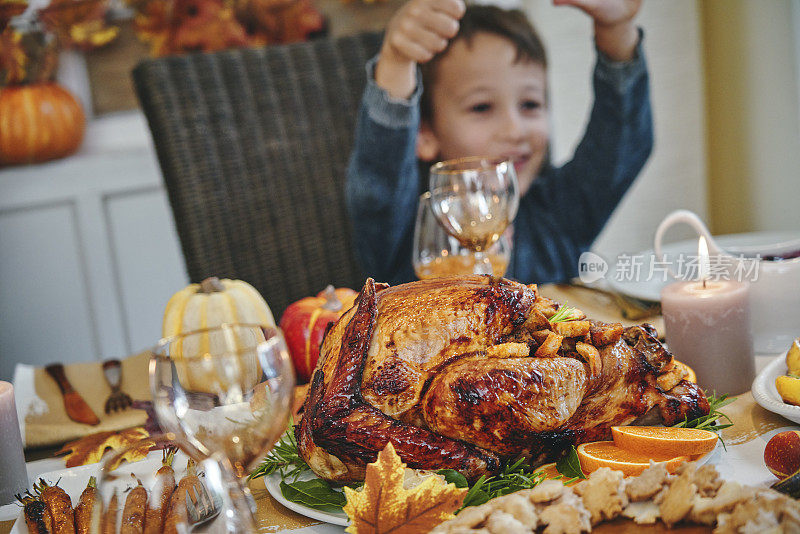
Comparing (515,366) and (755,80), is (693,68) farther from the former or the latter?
(515,366)

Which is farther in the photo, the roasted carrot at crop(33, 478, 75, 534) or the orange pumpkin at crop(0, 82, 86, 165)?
the orange pumpkin at crop(0, 82, 86, 165)

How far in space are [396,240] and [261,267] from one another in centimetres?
31

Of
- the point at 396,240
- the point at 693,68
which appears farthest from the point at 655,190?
the point at 396,240

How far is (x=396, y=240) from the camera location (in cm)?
163

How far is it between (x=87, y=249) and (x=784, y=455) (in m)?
2.43

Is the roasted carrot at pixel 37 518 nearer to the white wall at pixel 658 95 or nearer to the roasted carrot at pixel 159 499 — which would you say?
the roasted carrot at pixel 159 499

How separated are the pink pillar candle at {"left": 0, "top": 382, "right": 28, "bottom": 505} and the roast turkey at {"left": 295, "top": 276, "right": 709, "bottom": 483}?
275mm

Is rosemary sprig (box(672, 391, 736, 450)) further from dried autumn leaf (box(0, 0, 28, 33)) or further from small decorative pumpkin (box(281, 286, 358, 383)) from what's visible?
dried autumn leaf (box(0, 0, 28, 33))

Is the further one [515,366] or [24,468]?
[24,468]

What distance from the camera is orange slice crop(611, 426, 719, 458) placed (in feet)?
1.86

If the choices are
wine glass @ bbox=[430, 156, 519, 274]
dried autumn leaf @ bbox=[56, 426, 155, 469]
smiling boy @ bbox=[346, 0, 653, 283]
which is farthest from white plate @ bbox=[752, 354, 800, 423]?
smiling boy @ bbox=[346, 0, 653, 283]

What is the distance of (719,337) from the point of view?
29.2 inches

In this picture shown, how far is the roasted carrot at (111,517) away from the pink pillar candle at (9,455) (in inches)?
9.2

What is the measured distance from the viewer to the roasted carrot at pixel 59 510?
551 mm
